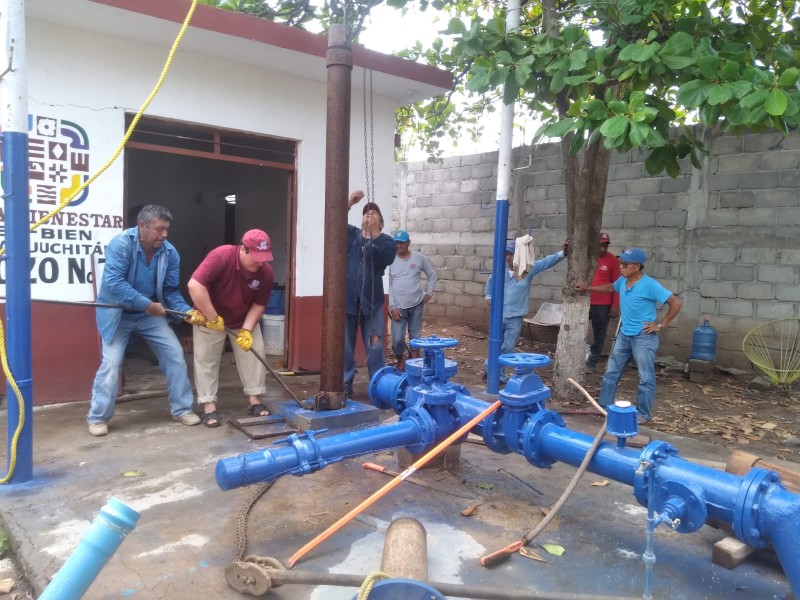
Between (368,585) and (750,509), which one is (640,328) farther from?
(368,585)

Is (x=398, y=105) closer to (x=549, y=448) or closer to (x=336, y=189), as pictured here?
(x=336, y=189)

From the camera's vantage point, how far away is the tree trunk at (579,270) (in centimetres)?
576

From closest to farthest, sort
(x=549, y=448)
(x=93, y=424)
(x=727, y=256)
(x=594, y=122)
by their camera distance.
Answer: (x=549, y=448) → (x=594, y=122) → (x=93, y=424) → (x=727, y=256)

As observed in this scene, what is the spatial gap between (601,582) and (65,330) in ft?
15.3

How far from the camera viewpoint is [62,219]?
206 inches

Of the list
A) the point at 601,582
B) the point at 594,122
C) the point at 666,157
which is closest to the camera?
the point at 601,582

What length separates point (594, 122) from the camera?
3826 mm

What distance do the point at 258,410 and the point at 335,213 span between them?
178 centimetres

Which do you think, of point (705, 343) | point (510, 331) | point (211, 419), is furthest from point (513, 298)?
point (211, 419)

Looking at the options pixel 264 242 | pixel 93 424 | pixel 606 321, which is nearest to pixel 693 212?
pixel 606 321

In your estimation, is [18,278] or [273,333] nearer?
[18,278]

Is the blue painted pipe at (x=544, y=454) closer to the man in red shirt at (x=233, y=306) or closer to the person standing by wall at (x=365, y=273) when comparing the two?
the man in red shirt at (x=233, y=306)

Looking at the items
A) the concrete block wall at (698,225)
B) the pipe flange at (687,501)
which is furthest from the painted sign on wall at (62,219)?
the concrete block wall at (698,225)

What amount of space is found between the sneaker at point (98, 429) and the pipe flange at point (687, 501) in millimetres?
3794
